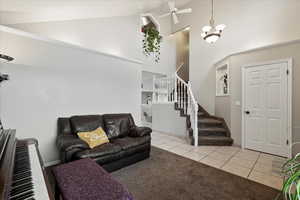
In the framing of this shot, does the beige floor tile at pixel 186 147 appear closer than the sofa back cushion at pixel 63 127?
No

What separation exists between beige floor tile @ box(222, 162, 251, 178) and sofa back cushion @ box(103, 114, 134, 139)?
86.9 inches

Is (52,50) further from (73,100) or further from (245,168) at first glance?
(245,168)

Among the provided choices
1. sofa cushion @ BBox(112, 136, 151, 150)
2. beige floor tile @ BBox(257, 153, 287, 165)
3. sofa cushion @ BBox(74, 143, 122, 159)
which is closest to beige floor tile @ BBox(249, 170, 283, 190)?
beige floor tile @ BBox(257, 153, 287, 165)

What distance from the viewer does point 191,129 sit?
3.93m

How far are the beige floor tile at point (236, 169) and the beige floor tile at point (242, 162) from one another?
113mm

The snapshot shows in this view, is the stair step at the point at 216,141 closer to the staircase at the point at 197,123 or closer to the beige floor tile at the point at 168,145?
the staircase at the point at 197,123

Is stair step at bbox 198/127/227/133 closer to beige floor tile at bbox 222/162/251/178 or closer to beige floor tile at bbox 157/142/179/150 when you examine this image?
beige floor tile at bbox 157/142/179/150

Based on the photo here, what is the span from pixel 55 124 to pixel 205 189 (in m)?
2.92

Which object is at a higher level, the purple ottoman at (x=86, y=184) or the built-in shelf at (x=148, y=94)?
the built-in shelf at (x=148, y=94)

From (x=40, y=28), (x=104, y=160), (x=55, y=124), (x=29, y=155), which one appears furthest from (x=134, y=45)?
(x=29, y=155)

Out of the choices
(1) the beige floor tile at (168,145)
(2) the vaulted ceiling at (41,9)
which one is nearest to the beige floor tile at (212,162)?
(1) the beige floor tile at (168,145)

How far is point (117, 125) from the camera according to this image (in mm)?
3180

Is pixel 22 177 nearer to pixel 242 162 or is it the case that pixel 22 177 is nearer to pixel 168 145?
pixel 168 145

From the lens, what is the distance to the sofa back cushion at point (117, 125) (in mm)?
3032
